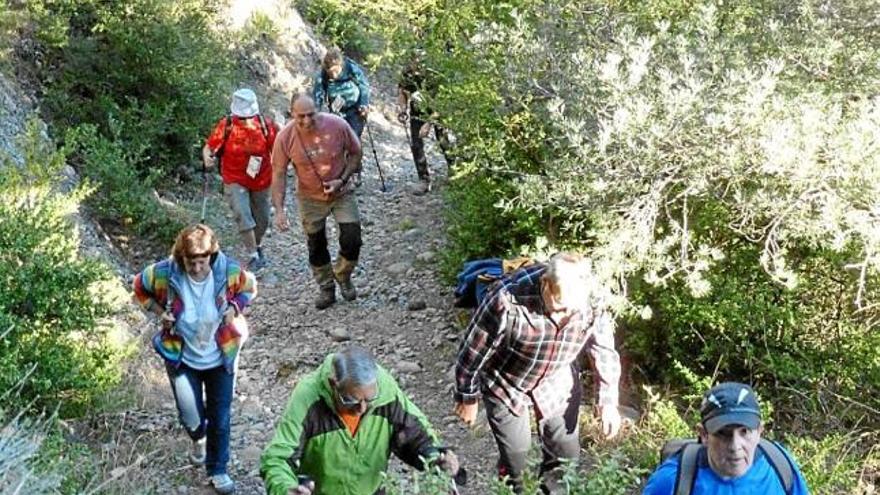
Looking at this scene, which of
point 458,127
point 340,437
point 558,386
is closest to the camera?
point 340,437

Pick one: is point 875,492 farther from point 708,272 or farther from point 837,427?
point 708,272

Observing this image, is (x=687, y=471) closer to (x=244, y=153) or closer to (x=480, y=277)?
(x=480, y=277)

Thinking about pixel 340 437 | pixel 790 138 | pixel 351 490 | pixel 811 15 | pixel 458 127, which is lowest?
pixel 351 490

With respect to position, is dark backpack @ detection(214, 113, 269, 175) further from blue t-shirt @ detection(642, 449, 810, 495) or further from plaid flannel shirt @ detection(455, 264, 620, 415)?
blue t-shirt @ detection(642, 449, 810, 495)

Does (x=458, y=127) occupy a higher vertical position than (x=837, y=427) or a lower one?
higher

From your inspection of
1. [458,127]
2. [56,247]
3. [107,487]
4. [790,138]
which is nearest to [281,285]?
[458,127]

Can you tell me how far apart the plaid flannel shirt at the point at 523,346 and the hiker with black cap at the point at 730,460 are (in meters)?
1.16

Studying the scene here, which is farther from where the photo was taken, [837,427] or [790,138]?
[837,427]

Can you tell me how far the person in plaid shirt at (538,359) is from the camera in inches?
178

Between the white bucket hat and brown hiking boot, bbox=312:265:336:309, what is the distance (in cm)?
158

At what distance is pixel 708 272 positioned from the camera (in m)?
6.45

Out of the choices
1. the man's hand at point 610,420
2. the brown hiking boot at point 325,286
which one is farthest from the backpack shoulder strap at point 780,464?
the brown hiking boot at point 325,286

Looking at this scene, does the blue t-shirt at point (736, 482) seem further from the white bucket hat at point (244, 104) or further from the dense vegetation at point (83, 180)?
the white bucket hat at point (244, 104)

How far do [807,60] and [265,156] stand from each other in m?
4.99
